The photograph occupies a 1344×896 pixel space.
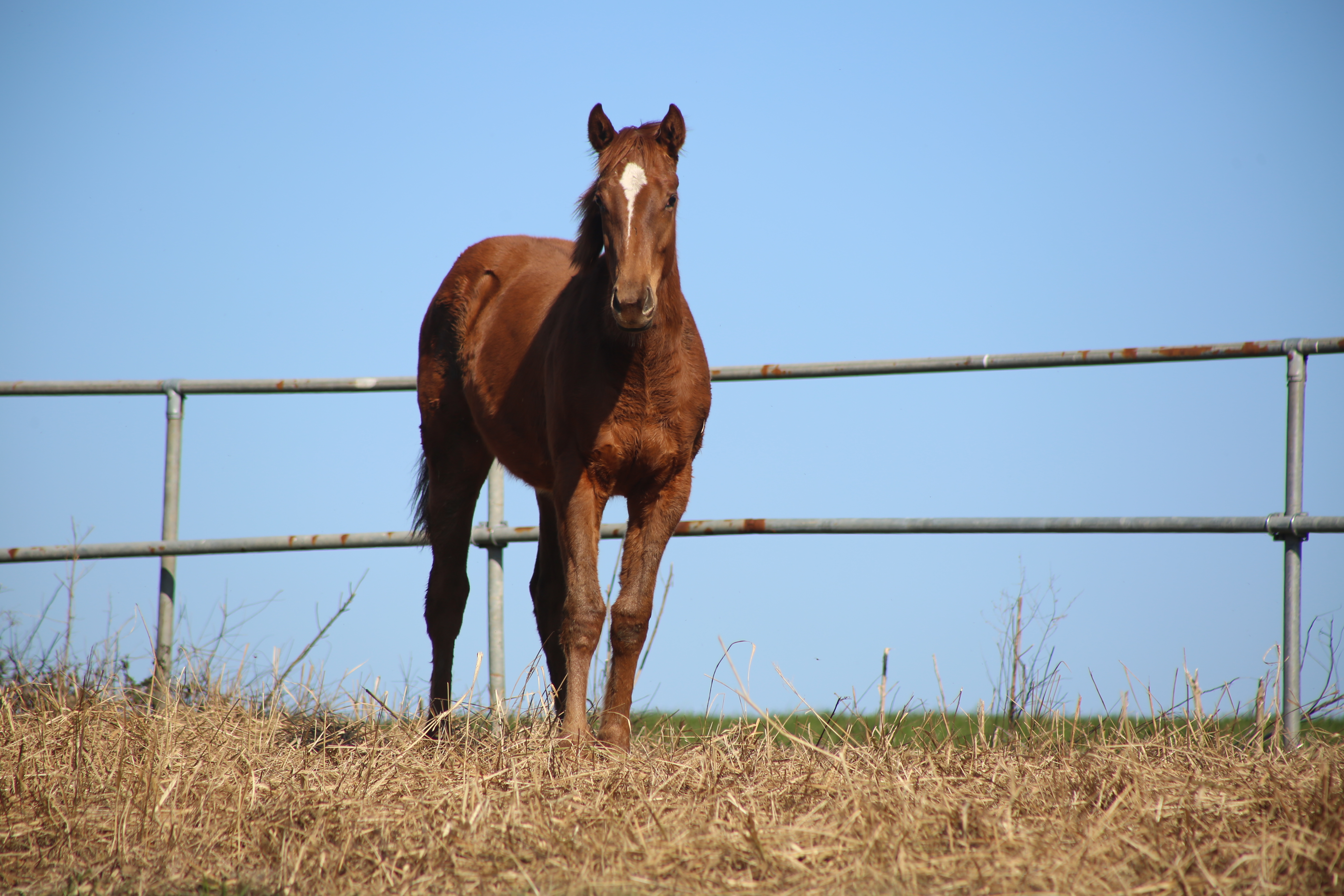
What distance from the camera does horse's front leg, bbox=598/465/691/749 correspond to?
3467 millimetres

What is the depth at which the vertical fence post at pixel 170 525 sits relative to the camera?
16.0 ft

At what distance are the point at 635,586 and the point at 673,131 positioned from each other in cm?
158

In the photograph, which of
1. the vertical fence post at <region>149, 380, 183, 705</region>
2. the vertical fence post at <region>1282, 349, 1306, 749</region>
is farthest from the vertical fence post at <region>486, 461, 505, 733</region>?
the vertical fence post at <region>1282, 349, 1306, 749</region>

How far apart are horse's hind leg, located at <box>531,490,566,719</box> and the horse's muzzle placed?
147 centimetres

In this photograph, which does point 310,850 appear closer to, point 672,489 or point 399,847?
point 399,847

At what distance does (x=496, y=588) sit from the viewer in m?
4.71

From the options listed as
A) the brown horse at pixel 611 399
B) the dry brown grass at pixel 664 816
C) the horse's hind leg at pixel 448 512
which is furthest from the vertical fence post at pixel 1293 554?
the horse's hind leg at pixel 448 512

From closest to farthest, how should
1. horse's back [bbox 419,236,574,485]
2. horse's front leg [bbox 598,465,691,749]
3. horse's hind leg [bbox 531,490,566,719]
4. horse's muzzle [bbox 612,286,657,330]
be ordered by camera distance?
horse's muzzle [bbox 612,286,657,330]
horse's front leg [bbox 598,465,691,749]
horse's back [bbox 419,236,574,485]
horse's hind leg [bbox 531,490,566,719]

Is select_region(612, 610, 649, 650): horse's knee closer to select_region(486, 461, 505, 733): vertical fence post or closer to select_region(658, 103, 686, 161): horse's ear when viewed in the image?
select_region(486, 461, 505, 733): vertical fence post

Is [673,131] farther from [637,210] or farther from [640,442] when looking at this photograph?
[640,442]

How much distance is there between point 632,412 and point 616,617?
2.29 feet

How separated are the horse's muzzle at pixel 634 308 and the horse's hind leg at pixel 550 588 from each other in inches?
58.0

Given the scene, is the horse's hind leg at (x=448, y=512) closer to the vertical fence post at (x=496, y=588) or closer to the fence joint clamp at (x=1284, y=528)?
the vertical fence post at (x=496, y=588)

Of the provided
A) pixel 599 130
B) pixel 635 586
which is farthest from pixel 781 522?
pixel 599 130
